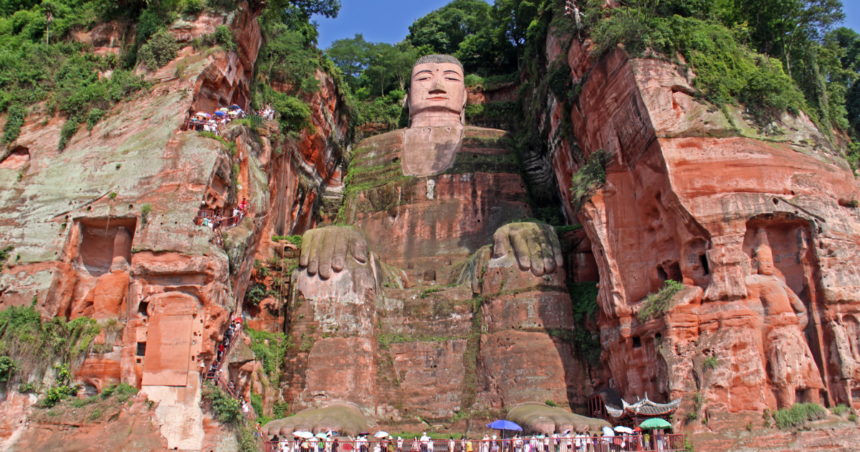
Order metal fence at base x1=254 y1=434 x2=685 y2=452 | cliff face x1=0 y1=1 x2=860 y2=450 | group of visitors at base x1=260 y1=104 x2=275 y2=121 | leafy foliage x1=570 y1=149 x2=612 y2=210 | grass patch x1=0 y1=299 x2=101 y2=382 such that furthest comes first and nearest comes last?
group of visitors at base x1=260 y1=104 x2=275 y2=121 → leafy foliage x1=570 y1=149 x2=612 y2=210 → cliff face x1=0 y1=1 x2=860 y2=450 → metal fence at base x1=254 y1=434 x2=685 y2=452 → grass patch x1=0 y1=299 x2=101 y2=382

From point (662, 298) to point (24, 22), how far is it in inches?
975

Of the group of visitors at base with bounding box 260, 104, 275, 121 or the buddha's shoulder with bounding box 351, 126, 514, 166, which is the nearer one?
the group of visitors at base with bounding box 260, 104, 275, 121

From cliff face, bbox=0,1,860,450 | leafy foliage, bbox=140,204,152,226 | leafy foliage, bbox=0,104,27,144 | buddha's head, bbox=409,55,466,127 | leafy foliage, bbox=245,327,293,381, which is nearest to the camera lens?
cliff face, bbox=0,1,860,450

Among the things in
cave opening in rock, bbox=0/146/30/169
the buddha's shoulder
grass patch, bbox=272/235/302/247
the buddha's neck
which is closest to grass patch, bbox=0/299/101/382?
cave opening in rock, bbox=0/146/30/169

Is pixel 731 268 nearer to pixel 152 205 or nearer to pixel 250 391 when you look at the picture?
pixel 250 391

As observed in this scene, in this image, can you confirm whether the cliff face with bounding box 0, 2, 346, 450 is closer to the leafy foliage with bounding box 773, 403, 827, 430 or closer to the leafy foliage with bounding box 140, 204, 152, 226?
the leafy foliage with bounding box 140, 204, 152, 226

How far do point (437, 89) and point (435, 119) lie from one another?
5.00ft

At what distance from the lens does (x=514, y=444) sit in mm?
16906

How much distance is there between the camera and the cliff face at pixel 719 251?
17547 mm

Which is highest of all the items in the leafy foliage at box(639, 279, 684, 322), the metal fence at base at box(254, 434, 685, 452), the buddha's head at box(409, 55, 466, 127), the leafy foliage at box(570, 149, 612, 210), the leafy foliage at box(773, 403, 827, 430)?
the buddha's head at box(409, 55, 466, 127)

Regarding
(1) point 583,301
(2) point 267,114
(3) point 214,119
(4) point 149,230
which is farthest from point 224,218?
(1) point 583,301

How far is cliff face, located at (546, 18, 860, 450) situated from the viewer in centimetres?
1755

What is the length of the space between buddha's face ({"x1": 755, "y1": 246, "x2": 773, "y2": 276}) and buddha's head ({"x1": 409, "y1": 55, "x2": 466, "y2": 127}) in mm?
17733

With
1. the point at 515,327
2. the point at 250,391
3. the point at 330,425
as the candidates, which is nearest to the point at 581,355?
the point at 515,327
